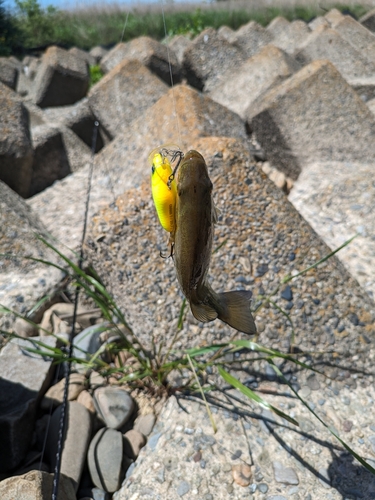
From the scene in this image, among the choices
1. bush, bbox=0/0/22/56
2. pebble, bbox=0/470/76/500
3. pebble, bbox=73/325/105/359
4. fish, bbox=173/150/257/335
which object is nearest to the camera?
fish, bbox=173/150/257/335

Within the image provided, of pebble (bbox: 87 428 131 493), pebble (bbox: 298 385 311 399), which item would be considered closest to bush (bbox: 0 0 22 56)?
pebble (bbox: 87 428 131 493)

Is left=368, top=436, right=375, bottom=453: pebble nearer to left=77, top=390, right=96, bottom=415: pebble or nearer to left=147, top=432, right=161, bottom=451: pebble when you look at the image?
left=147, top=432, right=161, bottom=451: pebble

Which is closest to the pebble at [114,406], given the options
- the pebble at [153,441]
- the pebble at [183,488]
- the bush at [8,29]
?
the pebble at [153,441]

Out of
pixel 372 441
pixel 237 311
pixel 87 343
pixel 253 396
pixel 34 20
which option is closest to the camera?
pixel 237 311

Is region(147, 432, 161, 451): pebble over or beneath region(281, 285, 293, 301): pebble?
beneath

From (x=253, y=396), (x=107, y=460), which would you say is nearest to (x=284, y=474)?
(x=253, y=396)

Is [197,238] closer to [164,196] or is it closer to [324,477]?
[164,196]

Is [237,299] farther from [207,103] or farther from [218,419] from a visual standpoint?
[207,103]
